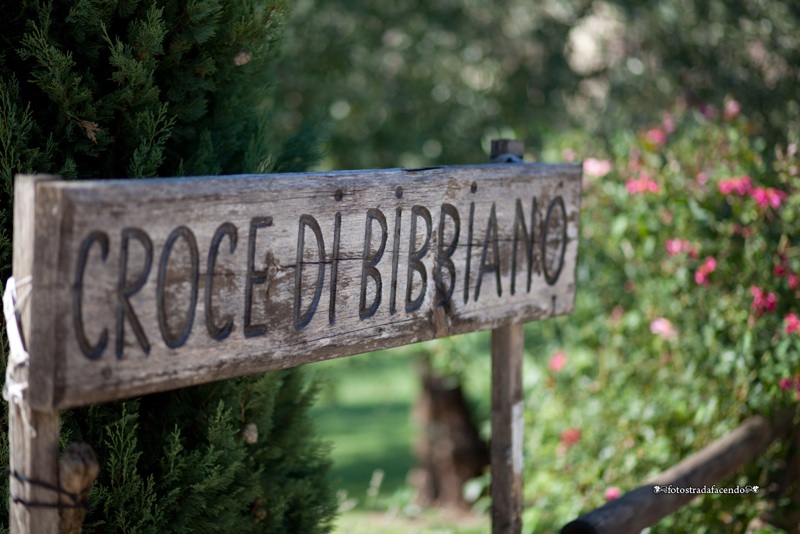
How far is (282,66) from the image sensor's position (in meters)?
5.46

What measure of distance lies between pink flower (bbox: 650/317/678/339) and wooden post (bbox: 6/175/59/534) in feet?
9.41

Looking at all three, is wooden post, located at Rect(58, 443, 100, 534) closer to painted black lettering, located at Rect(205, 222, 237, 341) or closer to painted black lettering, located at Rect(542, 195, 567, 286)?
painted black lettering, located at Rect(205, 222, 237, 341)

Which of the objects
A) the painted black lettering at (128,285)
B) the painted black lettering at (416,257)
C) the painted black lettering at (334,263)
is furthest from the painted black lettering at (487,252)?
the painted black lettering at (128,285)

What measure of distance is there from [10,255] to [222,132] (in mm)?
685

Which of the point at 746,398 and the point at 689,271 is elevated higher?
the point at 689,271

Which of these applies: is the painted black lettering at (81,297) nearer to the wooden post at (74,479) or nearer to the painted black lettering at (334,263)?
the wooden post at (74,479)

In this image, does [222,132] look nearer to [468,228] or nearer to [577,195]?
[468,228]

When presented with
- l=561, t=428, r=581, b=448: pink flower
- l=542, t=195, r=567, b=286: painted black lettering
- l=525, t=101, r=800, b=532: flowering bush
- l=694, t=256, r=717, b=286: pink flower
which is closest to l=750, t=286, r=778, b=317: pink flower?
l=525, t=101, r=800, b=532: flowering bush

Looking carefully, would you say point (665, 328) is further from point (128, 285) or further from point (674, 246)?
point (128, 285)

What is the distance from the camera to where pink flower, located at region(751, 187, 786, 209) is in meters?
3.31

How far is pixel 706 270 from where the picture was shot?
3.48 m

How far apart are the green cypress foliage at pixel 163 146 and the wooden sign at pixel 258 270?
0.51 meters

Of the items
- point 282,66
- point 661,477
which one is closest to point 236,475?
point 661,477

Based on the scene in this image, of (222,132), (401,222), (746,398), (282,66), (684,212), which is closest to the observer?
(401,222)
